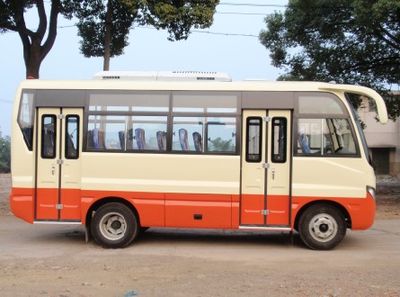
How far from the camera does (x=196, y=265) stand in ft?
28.5

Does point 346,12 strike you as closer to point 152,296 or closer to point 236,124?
point 236,124

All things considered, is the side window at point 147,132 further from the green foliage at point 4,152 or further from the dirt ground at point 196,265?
→ the green foliage at point 4,152

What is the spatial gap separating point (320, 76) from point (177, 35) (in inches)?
255

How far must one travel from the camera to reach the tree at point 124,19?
47.1 ft

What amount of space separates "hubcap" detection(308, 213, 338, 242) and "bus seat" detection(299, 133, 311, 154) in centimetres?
109

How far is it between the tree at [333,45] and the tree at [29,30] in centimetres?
743

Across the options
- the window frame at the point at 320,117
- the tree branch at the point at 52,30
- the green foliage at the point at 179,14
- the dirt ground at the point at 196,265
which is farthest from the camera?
the tree branch at the point at 52,30

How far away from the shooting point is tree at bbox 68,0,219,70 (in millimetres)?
14367

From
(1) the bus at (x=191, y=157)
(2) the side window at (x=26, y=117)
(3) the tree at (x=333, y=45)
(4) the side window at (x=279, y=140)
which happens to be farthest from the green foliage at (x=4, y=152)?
(4) the side window at (x=279, y=140)

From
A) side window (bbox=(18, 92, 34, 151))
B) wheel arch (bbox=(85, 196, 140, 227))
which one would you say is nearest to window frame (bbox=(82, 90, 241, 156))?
wheel arch (bbox=(85, 196, 140, 227))

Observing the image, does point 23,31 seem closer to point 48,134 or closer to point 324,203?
point 48,134

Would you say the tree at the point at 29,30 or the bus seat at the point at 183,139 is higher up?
the tree at the point at 29,30

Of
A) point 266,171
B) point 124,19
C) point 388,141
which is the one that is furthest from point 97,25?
point 388,141

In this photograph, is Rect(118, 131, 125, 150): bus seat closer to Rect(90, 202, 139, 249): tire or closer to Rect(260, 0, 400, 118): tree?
Rect(90, 202, 139, 249): tire
